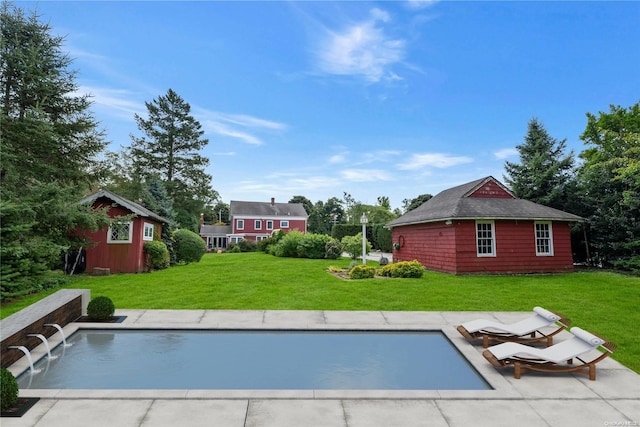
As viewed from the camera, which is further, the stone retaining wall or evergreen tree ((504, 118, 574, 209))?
evergreen tree ((504, 118, 574, 209))

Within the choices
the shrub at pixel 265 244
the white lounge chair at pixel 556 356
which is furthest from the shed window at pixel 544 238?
the shrub at pixel 265 244

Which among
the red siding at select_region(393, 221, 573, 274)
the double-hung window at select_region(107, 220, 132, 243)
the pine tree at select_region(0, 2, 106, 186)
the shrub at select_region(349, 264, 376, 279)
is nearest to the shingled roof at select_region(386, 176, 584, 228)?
the red siding at select_region(393, 221, 573, 274)

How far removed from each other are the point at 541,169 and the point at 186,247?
23.5 m

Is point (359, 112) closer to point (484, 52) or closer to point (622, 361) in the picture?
point (484, 52)

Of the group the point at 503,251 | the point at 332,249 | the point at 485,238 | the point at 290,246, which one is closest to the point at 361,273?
the point at 485,238

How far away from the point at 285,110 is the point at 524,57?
13.2m

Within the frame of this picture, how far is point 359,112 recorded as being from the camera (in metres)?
22.3

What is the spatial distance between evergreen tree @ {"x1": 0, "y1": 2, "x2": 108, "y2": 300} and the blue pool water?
699 centimetres

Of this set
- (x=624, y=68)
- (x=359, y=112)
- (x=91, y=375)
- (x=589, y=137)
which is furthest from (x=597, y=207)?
(x=91, y=375)

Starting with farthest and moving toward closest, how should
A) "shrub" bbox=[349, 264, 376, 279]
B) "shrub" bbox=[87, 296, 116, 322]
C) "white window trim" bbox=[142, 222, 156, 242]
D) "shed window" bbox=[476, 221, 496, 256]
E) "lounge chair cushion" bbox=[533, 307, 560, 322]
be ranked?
"white window trim" bbox=[142, 222, 156, 242] → "shed window" bbox=[476, 221, 496, 256] → "shrub" bbox=[349, 264, 376, 279] → "shrub" bbox=[87, 296, 116, 322] → "lounge chair cushion" bbox=[533, 307, 560, 322]

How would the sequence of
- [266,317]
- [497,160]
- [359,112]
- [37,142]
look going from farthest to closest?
[497,160] < [359,112] < [37,142] < [266,317]

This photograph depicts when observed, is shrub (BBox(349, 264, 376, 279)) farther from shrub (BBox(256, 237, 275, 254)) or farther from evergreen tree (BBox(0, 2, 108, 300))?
shrub (BBox(256, 237, 275, 254))

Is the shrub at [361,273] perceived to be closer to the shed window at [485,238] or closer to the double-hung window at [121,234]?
the shed window at [485,238]

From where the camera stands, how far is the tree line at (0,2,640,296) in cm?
1170
